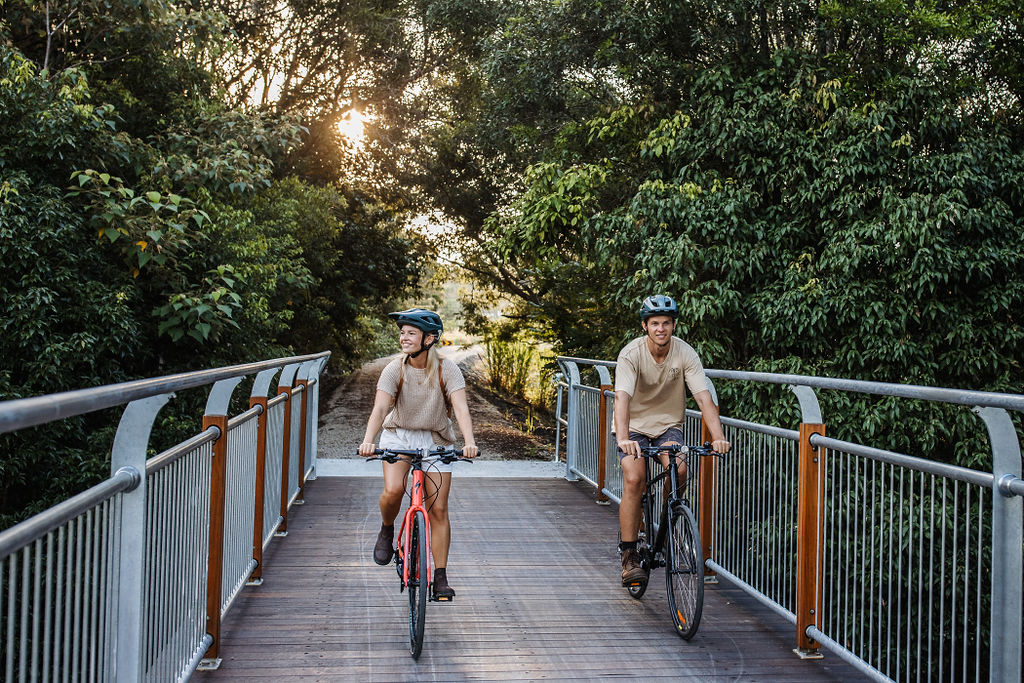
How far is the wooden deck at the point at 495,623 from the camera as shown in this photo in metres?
3.94

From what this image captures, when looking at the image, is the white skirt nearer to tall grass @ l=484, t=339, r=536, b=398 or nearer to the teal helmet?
the teal helmet

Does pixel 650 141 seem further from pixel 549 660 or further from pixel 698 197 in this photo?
pixel 549 660

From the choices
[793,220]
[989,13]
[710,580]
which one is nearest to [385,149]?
[793,220]

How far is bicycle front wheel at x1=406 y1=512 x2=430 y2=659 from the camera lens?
3941 mm

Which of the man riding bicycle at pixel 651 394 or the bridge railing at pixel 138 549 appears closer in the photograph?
the bridge railing at pixel 138 549

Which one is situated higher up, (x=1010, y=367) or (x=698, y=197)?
(x=698, y=197)

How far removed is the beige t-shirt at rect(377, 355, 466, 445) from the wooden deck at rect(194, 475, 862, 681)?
1070 mm

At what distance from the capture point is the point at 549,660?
13.4ft

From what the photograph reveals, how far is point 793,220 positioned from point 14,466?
1024cm

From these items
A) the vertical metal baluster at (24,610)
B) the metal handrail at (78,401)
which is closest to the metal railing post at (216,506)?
the metal handrail at (78,401)

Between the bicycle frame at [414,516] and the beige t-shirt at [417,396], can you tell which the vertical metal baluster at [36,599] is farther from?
the beige t-shirt at [417,396]

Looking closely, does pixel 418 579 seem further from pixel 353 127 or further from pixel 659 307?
pixel 353 127

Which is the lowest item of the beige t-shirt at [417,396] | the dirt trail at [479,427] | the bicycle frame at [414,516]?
the dirt trail at [479,427]

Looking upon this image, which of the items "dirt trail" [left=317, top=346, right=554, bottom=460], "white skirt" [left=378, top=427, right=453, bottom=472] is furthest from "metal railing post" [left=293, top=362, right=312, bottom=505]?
"dirt trail" [left=317, top=346, right=554, bottom=460]
